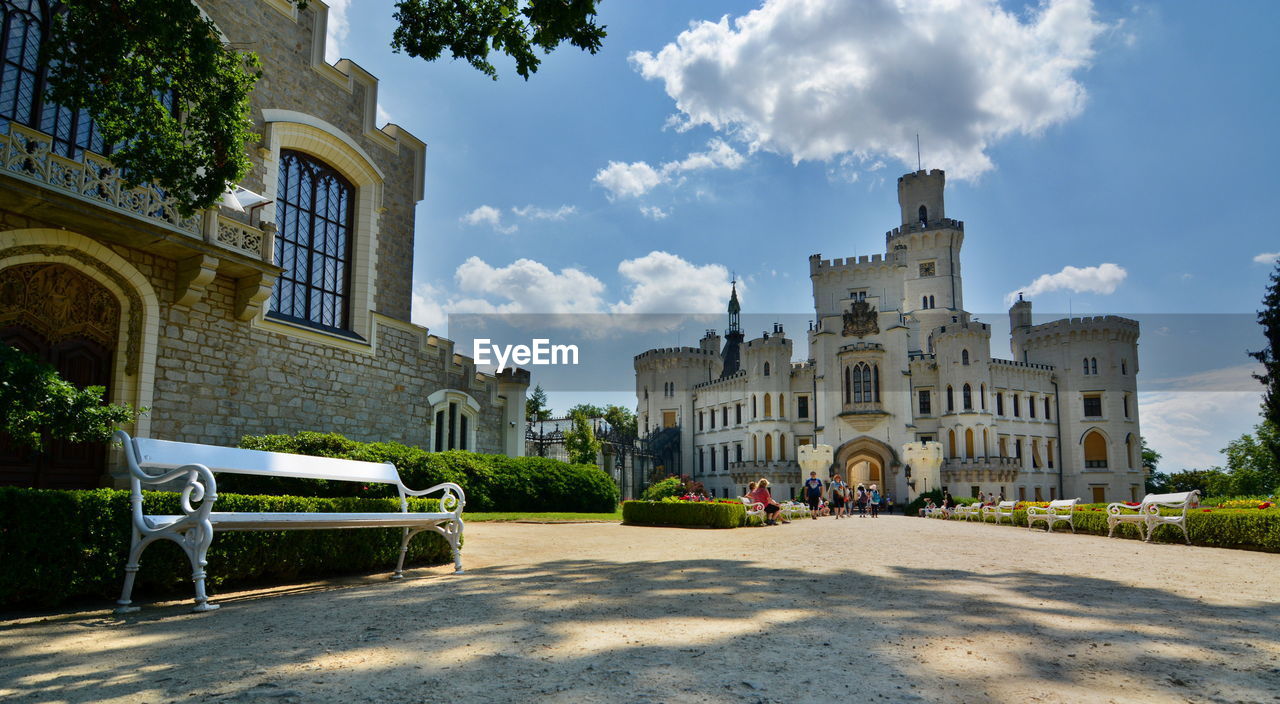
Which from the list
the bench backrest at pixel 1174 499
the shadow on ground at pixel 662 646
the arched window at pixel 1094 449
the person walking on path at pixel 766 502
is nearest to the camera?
the shadow on ground at pixel 662 646

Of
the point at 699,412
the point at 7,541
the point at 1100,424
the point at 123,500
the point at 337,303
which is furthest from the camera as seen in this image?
the point at 699,412

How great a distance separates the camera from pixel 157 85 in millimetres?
8141

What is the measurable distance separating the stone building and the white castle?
34168 mm

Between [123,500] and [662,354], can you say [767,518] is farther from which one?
[662,354]

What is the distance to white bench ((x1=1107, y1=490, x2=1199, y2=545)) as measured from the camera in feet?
43.4

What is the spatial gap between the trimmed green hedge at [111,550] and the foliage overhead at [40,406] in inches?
38.8

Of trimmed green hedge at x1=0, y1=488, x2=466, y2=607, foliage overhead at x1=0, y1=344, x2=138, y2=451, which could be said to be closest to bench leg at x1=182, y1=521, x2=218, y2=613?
trimmed green hedge at x1=0, y1=488, x2=466, y2=607

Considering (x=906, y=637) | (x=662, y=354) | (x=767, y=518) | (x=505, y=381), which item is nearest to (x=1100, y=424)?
(x=662, y=354)

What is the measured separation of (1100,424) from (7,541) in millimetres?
59454

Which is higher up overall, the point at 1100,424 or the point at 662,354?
the point at 662,354

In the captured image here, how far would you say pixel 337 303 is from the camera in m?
17.2

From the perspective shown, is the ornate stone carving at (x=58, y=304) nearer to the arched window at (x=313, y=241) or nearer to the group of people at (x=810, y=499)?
the arched window at (x=313, y=241)

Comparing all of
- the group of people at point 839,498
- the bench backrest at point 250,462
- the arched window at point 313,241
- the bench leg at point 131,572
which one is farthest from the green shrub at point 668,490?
the bench leg at point 131,572

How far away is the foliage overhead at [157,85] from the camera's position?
764 cm
